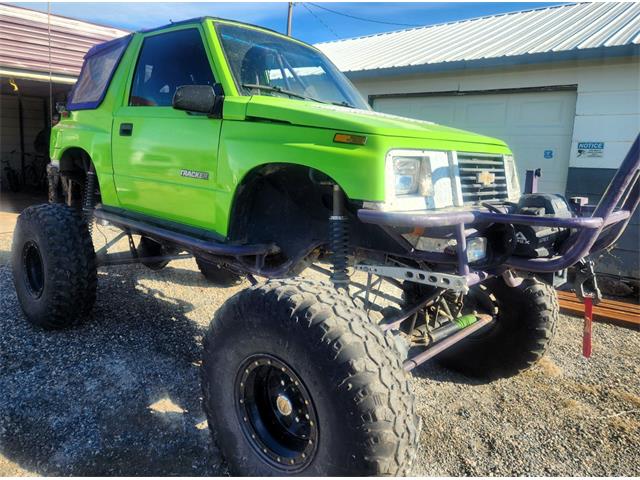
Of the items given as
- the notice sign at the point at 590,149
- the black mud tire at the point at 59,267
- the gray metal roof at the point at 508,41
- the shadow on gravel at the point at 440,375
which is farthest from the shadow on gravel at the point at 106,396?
the gray metal roof at the point at 508,41

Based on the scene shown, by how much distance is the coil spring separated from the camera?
2598 millimetres

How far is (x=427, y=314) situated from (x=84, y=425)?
2.30 m

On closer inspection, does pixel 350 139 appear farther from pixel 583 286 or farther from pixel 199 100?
pixel 583 286

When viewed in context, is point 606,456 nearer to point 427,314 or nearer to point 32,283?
point 427,314

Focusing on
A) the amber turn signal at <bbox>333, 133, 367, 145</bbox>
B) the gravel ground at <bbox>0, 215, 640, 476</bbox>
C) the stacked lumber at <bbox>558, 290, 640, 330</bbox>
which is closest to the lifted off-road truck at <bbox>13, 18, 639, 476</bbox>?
the amber turn signal at <bbox>333, 133, 367, 145</bbox>

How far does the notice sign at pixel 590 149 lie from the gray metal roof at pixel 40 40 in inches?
388

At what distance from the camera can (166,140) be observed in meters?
3.35

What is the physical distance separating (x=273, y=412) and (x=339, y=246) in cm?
92

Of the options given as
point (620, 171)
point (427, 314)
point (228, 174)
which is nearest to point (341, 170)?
point (228, 174)

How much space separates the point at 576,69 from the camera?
279 inches

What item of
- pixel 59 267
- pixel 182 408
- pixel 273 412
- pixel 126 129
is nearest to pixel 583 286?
pixel 273 412

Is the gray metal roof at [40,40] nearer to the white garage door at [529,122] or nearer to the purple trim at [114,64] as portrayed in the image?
the purple trim at [114,64]

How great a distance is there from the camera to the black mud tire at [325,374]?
199cm

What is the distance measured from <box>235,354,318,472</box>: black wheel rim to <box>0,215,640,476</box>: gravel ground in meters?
0.46
